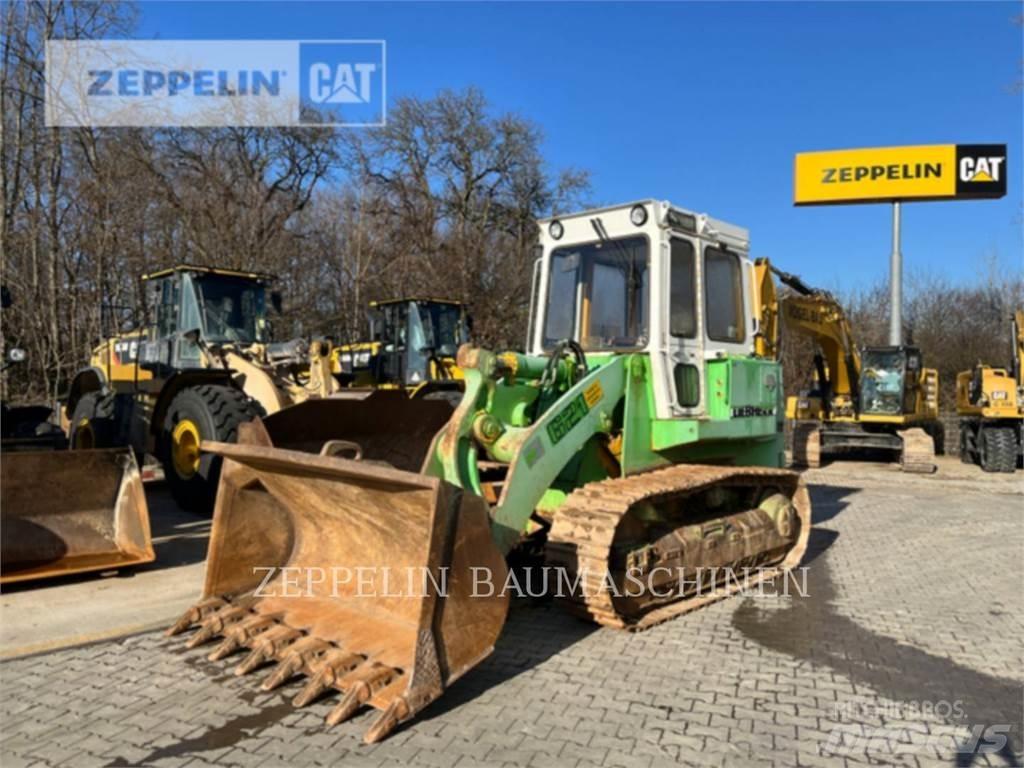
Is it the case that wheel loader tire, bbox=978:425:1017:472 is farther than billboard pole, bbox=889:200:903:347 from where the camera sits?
No

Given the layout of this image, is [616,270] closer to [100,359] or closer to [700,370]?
[700,370]

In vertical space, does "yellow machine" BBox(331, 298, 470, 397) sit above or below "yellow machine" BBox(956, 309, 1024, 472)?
above

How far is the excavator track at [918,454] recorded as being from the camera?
1450 centimetres

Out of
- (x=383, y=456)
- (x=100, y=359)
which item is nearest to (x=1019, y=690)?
(x=383, y=456)

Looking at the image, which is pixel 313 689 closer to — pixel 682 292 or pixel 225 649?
pixel 225 649

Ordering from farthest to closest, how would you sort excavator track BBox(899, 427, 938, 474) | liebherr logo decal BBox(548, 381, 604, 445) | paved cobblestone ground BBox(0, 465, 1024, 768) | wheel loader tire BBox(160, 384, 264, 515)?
excavator track BBox(899, 427, 938, 474) → wheel loader tire BBox(160, 384, 264, 515) → liebherr logo decal BBox(548, 381, 604, 445) → paved cobblestone ground BBox(0, 465, 1024, 768)

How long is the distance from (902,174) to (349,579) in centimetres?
2361

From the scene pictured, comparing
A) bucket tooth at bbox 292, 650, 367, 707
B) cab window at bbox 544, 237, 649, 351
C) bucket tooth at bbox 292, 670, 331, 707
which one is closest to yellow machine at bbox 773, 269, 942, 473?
cab window at bbox 544, 237, 649, 351

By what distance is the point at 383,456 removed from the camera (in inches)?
220

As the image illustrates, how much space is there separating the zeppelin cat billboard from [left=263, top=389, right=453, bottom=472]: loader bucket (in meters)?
21.7

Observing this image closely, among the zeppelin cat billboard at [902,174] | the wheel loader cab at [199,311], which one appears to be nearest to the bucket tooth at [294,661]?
the wheel loader cab at [199,311]

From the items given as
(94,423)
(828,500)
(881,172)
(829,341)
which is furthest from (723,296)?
(881,172)

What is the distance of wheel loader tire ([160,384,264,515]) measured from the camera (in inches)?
316

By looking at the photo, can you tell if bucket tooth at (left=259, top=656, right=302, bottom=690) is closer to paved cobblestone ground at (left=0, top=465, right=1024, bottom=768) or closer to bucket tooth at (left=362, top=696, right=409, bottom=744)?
paved cobblestone ground at (left=0, top=465, right=1024, bottom=768)
